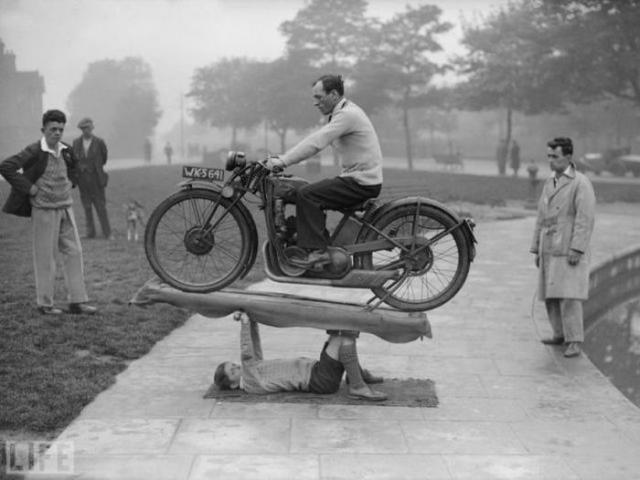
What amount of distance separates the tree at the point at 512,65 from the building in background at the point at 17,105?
23.6 metres

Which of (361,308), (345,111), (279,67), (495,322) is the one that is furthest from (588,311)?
(279,67)

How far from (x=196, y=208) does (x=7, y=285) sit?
5556 millimetres

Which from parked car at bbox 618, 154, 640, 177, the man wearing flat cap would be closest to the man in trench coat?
the man wearing flat cap

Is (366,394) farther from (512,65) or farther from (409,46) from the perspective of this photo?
(409,46)

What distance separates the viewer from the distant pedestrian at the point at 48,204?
923 cm

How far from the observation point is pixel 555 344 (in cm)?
909

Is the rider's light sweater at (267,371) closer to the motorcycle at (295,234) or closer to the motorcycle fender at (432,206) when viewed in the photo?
the motorcycle at (295,234)

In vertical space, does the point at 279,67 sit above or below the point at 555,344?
above

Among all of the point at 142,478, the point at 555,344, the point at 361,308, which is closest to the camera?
the point at 142,478

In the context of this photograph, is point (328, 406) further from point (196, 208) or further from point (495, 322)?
point (495, 322)

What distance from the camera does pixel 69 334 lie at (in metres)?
8.66

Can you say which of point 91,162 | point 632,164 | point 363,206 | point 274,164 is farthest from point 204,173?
point 632,164

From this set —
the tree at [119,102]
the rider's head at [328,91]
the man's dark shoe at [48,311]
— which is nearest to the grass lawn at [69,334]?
the man's dark shoe at [48,311]

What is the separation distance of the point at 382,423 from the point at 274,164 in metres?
2.07
